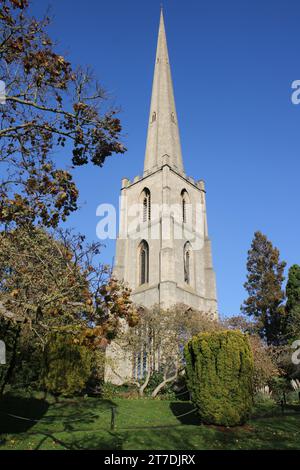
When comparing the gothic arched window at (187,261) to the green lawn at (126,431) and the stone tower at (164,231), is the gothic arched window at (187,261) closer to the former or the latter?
the stone tower at (164,231)

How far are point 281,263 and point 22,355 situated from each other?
27823mm

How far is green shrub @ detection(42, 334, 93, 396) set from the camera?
56.5 feet

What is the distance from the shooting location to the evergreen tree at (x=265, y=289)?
3625 centimetres

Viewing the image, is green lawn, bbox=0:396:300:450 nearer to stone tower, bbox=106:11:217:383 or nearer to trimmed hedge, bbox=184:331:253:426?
trimmed hedge, bbox=184:331:253:426

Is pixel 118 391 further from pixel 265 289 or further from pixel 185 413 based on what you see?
pixel 265 289

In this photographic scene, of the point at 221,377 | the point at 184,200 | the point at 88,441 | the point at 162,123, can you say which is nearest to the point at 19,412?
the point at 88,441

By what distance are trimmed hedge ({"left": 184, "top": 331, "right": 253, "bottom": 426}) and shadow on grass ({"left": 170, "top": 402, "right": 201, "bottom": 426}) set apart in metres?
1.12

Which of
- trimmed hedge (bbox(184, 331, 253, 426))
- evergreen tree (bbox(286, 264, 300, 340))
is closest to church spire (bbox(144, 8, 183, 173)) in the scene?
evergreen tree (bbox(286, 264, 300, 340))

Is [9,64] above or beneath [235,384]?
above

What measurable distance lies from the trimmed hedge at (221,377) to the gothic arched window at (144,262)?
22.7 metres

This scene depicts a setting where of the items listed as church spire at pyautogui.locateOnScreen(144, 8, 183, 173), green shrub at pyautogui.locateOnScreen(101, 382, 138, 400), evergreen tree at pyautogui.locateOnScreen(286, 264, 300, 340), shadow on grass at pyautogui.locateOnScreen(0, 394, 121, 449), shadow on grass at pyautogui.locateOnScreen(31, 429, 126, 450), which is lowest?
shadow on grass at pyautogui.locateOnScreen(31, 429, 126, 450)

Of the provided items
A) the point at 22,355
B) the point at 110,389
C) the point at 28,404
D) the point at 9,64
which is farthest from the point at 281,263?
the point at 9,64

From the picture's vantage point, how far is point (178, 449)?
8.52m
